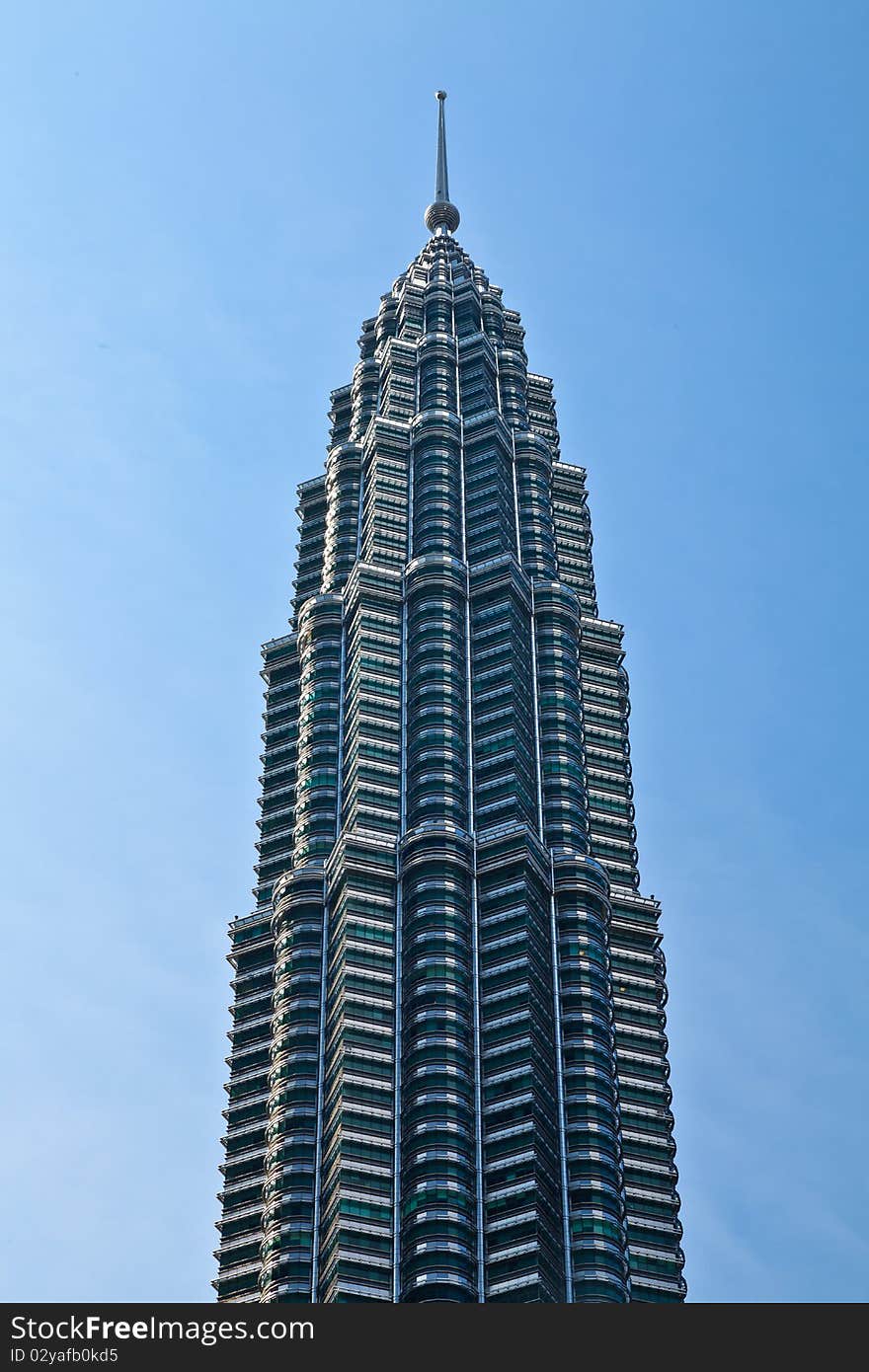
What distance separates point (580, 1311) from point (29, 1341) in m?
22.7

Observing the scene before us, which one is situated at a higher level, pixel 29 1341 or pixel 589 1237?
pixel 589 1237

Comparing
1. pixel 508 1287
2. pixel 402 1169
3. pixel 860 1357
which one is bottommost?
pixel 860 1357

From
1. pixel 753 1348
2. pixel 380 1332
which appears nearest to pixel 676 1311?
pixel 753 1348

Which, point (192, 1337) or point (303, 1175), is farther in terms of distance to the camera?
point (303, 1175)

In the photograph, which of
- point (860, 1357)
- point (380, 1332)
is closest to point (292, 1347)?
point (380, 1332)

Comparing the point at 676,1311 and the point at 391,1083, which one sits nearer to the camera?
the point at 676,1311

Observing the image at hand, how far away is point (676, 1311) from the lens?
86.6 meters

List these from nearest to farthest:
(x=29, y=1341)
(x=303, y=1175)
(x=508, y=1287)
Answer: (x=29, y=1341)
(x=508, y=1287)
(x=303, y=1175)

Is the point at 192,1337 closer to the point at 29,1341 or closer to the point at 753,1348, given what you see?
the point at 29,1341

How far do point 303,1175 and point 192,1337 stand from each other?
116222 mm

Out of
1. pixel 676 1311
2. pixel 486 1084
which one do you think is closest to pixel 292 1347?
pixel 676 1311

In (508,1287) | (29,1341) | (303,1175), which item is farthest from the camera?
(303,1175)

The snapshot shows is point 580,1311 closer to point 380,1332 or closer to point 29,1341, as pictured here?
point 380,1332

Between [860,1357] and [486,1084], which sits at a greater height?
[486,1084]
